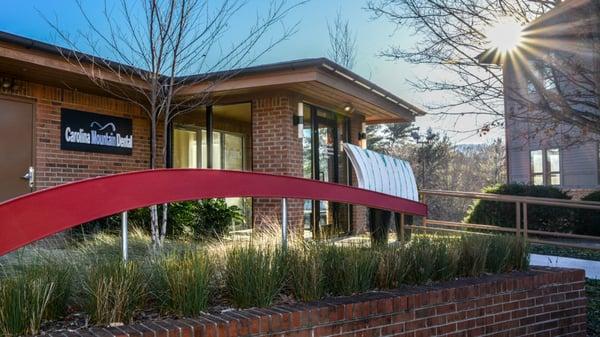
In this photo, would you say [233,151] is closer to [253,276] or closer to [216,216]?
[216,216]

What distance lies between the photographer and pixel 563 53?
6.67 metres

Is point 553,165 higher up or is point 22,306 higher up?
point 553,165

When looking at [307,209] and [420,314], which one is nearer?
[420,314]

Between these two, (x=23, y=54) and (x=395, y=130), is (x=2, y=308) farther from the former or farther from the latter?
(x=395, y=130)

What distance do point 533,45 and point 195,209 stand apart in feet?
19.0

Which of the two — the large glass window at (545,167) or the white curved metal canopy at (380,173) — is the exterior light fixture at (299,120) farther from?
the large glass window at (545,167)

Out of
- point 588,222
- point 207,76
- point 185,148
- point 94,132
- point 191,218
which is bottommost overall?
point 588,222

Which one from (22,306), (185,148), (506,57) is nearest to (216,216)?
(185,148)

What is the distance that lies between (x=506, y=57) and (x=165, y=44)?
16.0 ft

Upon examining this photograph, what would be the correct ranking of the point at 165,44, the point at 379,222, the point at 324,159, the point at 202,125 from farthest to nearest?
the point at 202,125
the point at 324,159
the point at 165,44
the point at 379,222

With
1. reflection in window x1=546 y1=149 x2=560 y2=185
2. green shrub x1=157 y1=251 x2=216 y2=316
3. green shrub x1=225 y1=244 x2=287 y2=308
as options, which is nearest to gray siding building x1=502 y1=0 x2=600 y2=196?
green shrub x1=225 y1=244 x2=287 y2=308

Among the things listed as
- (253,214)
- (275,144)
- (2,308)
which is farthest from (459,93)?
(2,308)

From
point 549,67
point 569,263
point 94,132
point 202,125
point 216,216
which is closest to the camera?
point 549,67

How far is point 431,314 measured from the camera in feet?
12.0
